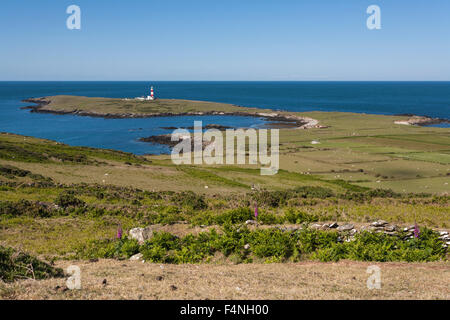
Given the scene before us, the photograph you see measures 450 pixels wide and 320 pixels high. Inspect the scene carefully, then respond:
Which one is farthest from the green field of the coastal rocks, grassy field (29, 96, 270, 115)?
grassy field (29, 96, 270, 115)

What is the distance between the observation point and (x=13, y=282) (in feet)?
32.7

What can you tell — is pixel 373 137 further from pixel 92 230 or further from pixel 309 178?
pixel 92 230

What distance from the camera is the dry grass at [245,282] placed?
938 centimetres

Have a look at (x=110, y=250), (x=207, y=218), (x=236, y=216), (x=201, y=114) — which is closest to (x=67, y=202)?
A: (x=110, y=250)

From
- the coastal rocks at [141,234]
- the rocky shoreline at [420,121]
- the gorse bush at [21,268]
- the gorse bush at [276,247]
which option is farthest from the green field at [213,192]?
the rocky shoreline at [420,121]

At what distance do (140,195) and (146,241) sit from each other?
13.4 meters

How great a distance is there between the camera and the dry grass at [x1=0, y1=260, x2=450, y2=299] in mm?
9375

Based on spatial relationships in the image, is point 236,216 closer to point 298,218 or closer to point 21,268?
point 298,218

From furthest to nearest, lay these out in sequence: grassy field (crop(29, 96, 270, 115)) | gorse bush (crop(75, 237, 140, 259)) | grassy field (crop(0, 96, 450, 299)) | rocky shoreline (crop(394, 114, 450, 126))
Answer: grassy field (crop(29, 96, 270, 115))
rocky shoreline (crop(394, 114, 450, 126))
gorse bush (crop(75, 237, 140, 259))
grassy field (crop(0, 96, 450, 299))

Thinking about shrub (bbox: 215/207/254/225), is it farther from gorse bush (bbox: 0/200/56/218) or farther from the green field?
gorse bush (bbox: 0/200/56/218)
